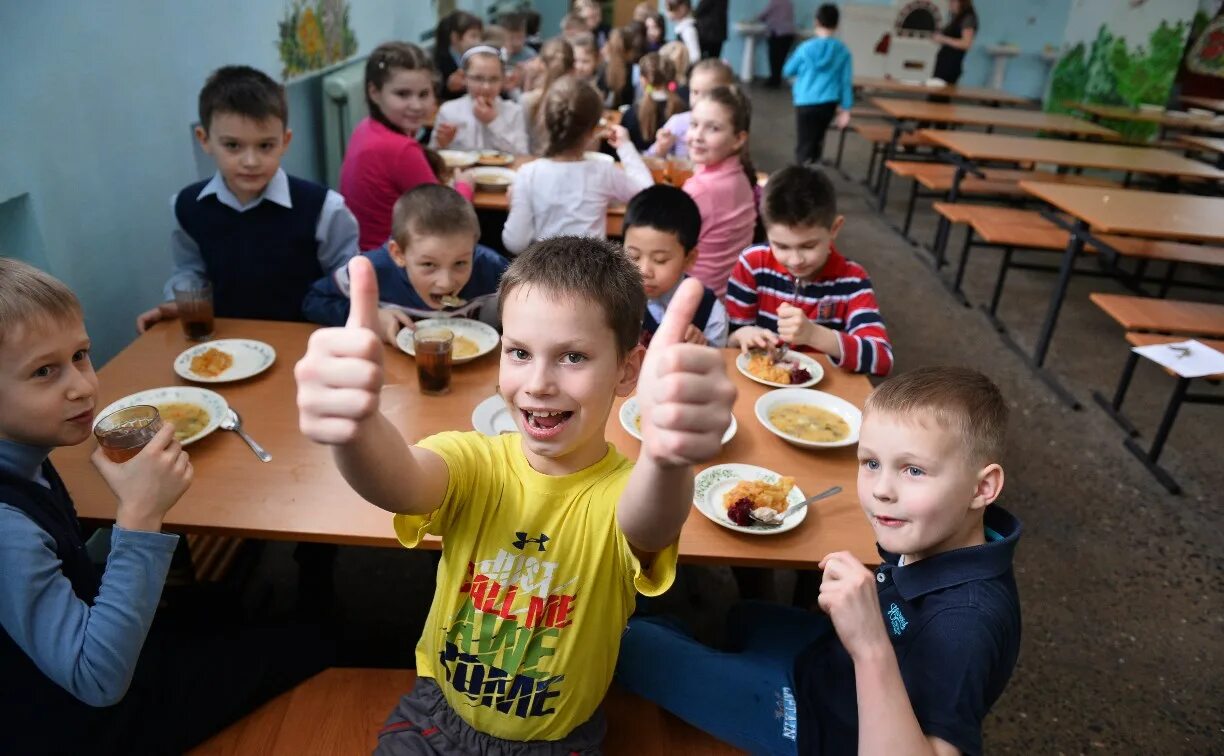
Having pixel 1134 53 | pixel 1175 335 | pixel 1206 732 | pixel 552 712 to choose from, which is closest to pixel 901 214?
pixel 1175 335

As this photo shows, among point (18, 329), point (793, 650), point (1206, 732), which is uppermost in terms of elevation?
point (18, 329)

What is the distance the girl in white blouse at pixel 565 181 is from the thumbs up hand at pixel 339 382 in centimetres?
248

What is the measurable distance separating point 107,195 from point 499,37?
188 inches

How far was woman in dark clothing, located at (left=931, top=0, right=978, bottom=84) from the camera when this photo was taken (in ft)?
29.9

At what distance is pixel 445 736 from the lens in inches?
49.8

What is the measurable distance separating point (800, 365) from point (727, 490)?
0.71 metres

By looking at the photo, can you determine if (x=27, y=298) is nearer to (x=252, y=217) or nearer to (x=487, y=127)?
(x=252, y=217)

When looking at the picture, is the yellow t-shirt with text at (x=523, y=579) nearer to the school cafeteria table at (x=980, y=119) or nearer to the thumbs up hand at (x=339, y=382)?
the thumbs up hand at (x=339, y=382)

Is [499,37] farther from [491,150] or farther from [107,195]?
[107,195]

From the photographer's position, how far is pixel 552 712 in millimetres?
1201

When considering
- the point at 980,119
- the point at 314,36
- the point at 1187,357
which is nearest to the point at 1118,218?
the point at 1187,357

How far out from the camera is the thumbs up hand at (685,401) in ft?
2.39

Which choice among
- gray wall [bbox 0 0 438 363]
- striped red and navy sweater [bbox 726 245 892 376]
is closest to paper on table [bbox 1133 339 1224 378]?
striped red and navy sweater [bbox 726 245 892 376]

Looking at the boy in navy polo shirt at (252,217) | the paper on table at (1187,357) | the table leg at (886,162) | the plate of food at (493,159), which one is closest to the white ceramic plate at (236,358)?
the boy in navy polo shirt at (252,217)
